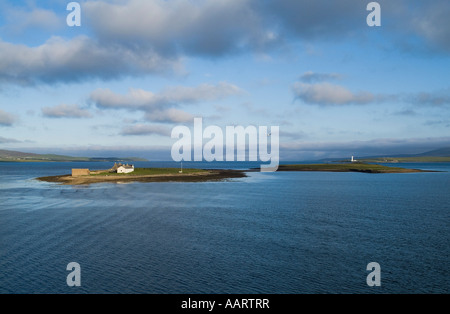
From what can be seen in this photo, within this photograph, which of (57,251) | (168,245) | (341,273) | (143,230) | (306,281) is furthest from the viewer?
(143,230)

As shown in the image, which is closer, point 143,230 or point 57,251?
point 57,251

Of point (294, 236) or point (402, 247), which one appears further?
point (294, 236)

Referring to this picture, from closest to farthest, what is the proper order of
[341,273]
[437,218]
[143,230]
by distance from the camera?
[341,273] → [143,230] → [437,218]

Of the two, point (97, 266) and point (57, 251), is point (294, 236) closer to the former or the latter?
point (97, 266)

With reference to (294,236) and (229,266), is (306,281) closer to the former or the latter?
(229,266)
